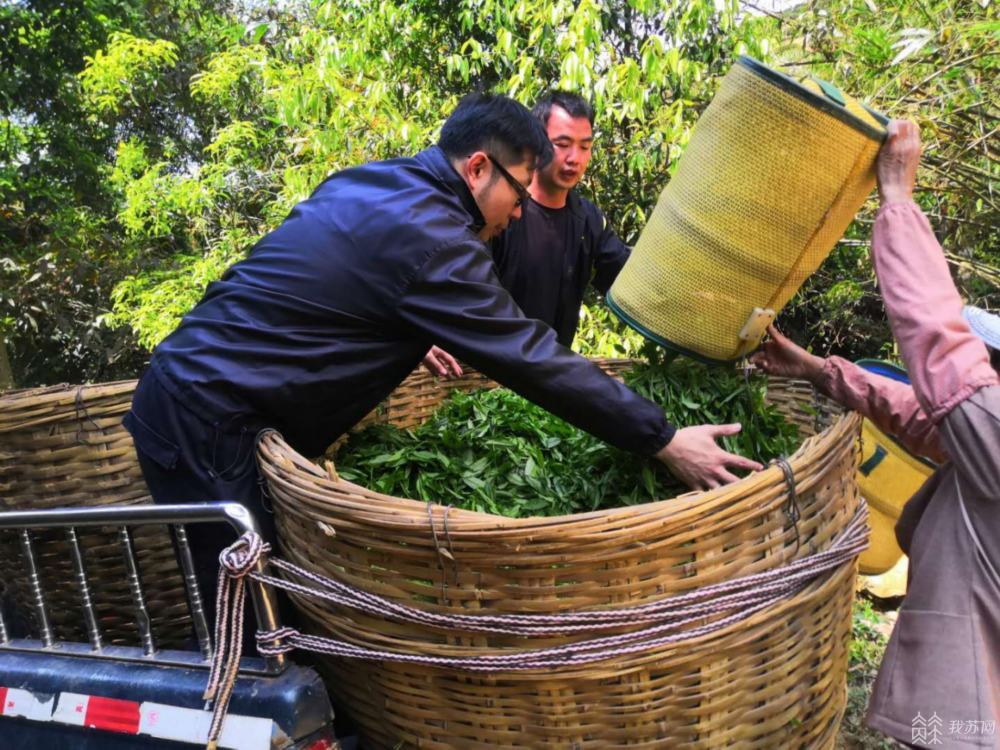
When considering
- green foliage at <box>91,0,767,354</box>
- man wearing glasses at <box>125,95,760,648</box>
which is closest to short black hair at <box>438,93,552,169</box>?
man wearing glasses at <box>125,95,760,648</box>

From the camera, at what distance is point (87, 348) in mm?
8992

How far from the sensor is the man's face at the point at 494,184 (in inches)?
73.4

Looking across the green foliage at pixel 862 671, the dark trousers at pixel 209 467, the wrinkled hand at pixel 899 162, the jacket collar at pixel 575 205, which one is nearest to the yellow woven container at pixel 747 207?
the wrinkled hand at pixel 899 162

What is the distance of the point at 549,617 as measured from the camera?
119cm

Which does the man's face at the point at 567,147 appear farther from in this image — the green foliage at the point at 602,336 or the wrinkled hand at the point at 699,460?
the wrinkled hand at the point at 699,460

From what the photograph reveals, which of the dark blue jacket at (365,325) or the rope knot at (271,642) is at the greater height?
the dark blue jacket at (365,325)

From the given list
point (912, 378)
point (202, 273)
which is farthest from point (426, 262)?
point (202, 273)

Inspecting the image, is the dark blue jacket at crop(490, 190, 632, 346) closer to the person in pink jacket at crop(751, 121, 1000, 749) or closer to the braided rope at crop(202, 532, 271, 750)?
the person in pink jacket at crop(751, 121, 1000, 749)

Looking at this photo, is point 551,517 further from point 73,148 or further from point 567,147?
point 73,148

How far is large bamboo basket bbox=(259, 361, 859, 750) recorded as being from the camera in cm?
119

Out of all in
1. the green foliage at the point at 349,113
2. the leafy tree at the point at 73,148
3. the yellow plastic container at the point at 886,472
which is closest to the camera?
the yellow plastic container at the point at 886,472

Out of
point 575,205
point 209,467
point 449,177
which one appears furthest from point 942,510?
point 575,205

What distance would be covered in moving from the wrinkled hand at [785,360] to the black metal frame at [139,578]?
4.25 feet

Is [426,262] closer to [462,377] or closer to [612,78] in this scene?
[462,377]
